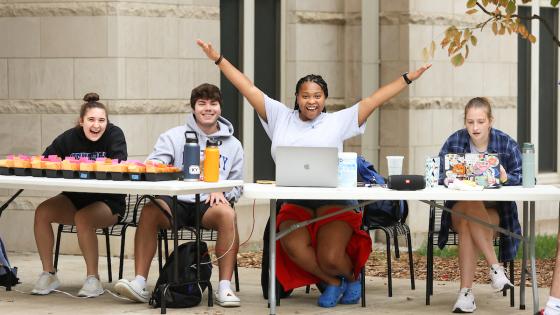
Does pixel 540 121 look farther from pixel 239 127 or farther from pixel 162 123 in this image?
pixel 162 123

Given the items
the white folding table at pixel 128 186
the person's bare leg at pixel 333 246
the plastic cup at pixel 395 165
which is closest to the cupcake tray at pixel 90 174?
the white folding table at pixel 128 186

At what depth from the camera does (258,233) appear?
42.3ft

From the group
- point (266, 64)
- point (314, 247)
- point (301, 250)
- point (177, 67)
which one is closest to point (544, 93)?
point (266, 64)

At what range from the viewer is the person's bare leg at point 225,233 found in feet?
31.0

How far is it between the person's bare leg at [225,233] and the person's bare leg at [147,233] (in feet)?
0.97

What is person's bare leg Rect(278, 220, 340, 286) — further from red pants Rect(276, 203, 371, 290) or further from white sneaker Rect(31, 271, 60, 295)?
white sneaker Rect(31, 271, 60, 295)


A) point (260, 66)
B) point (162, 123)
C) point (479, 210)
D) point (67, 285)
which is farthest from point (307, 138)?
point (260, 66)

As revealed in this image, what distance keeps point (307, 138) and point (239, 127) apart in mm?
3551

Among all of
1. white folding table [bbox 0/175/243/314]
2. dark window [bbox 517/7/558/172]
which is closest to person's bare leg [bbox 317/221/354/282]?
white folding table [bbox 0/175/243/314]

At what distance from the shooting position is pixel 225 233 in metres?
9.47

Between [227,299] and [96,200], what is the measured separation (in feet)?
4.16

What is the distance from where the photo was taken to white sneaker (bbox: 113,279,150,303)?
30.6 ft

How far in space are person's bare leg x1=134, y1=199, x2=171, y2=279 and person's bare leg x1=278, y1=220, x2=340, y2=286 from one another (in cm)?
77

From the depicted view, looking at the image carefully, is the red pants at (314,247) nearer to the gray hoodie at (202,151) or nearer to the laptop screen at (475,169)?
the gray hoodie at (202,151)
